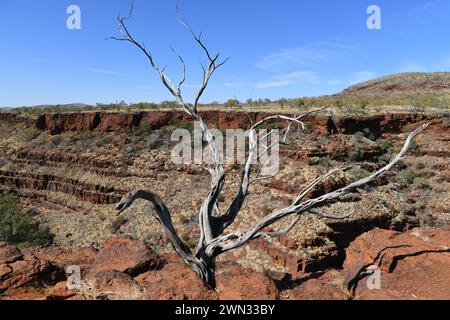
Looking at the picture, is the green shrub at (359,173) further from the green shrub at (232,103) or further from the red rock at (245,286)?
the green shrub at (232,103)

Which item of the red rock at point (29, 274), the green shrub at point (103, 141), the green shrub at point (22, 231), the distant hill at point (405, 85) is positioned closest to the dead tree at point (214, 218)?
the red rock at point (29, 274)

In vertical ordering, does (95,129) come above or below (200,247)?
above

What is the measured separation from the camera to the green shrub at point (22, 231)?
1777cm

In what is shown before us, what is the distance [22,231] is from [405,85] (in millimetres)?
52226

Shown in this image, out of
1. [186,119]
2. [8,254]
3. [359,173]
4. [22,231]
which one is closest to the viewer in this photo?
[8,254]

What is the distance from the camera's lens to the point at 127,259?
700 cm

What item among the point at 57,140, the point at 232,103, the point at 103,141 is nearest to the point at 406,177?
the point at 232,103

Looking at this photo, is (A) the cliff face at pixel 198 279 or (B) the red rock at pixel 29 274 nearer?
(A) the cliff face at pixel 198 279

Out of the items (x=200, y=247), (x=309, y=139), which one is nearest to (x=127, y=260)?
(x=200, y=247)

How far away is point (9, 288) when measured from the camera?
5.59m

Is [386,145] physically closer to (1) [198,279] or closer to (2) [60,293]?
(1) [198,279]

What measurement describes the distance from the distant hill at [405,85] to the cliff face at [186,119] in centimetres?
3002

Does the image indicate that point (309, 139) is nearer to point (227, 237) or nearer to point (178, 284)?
point (227, 237)
